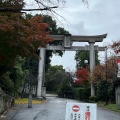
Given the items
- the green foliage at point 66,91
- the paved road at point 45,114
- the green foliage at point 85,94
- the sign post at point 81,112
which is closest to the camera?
the sign post at point 81,112

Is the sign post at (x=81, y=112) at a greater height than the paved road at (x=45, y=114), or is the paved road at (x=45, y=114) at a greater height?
the sign post at (x=81, y=112)

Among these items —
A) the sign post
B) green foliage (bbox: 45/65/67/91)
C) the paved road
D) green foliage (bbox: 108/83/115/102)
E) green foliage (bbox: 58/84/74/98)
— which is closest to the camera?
the sign post

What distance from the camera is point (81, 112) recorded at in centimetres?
912

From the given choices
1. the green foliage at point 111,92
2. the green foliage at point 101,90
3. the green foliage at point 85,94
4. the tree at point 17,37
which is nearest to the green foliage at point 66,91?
the green foliage at point 85,94

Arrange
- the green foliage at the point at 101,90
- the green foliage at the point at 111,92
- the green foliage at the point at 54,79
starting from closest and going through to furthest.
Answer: the green foliage at the point at 111,92, the green foliage at the point at 101,90, the green foliage at the point at 54,79

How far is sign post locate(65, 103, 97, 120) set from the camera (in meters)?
9.08

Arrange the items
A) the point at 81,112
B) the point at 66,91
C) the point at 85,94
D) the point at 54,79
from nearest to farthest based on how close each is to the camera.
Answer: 1. the point at 81,112
2. the point at 85,94
3. the point at 66,91
4. the point at 54,79

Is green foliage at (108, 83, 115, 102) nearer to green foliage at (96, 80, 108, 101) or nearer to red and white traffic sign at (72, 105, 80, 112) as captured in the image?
green foliage at (96, 80, 108, 101)

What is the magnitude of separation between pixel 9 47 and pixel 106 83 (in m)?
32.7

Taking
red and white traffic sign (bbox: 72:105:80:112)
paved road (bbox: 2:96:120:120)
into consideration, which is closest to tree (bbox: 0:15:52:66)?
paved road (bbox: 2:96:120:120)

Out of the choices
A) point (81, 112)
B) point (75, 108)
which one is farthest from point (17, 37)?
point (81, 112)

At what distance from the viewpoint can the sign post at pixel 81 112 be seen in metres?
9.08

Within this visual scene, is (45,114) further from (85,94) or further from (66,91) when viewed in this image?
(66,91)

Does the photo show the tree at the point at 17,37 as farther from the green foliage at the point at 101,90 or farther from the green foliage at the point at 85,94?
the green foliage at the point at 85,94
